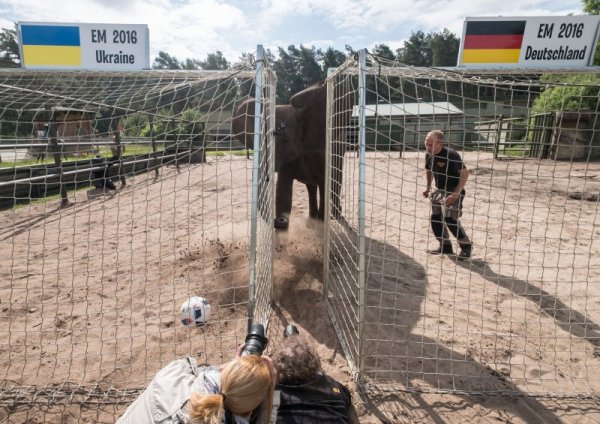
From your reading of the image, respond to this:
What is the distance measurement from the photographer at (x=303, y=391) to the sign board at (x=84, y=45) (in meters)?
3.60

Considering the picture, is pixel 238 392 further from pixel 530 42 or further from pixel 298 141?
pixel 530 42

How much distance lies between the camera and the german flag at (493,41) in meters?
3.85

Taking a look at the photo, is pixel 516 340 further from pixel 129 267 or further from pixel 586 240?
pixel 129 267

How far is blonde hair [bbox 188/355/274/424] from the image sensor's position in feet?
4.61

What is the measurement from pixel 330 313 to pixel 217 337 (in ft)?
3.59

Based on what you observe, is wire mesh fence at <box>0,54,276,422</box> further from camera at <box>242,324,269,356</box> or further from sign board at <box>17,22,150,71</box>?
camera at <box>242,324,269,356</box>

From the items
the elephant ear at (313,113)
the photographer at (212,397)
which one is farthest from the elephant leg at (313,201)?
the photographer at (212,397)

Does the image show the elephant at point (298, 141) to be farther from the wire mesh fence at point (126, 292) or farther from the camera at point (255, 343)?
the camera at point (255, 343)

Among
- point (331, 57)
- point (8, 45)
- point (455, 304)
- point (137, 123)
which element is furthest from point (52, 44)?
point (331, 57)

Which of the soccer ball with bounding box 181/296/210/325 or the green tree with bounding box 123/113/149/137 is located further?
the green tree with bounding box 123/113/149/137

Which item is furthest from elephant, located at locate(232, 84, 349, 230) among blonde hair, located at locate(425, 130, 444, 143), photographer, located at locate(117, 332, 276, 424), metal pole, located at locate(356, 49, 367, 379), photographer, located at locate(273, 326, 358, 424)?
photographer, located at locate(117, 332, 276, 424)

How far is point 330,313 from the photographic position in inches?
141

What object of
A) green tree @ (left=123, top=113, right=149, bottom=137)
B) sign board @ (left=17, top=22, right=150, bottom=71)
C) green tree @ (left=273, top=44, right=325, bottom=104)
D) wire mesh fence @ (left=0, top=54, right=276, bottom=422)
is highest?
green tree @ (left=273, top=44, right=325, bottom=104)

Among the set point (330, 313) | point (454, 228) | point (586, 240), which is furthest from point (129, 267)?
point (586, 240)
